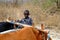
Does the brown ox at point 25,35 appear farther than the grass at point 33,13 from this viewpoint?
No

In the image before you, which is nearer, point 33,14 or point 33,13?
point 33,14

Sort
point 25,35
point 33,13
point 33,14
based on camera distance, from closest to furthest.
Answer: point 25,35
point 33,14
point 33,13

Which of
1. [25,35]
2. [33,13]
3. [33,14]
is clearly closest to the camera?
[25,35]

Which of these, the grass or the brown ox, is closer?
the brown ox

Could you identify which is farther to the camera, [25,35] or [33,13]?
[33,13]

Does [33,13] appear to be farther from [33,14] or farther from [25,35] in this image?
[25,35]

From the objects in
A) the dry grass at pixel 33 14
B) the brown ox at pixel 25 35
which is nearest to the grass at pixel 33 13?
the dry grass at pixel 33 14

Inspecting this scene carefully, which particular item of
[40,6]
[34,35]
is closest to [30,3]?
[40,6]

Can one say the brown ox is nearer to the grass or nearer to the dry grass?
the grass

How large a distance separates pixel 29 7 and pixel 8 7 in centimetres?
131

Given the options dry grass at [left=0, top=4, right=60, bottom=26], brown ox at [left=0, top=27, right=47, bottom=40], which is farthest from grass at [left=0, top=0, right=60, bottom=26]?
brown ox at [left=0, top=27, right=47, bottom=40]

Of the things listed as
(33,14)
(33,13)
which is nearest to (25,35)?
(33,14)

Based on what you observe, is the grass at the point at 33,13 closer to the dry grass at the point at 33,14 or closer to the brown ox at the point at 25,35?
the dry grass at the point at 33,14

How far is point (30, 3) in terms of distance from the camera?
13.6 m
